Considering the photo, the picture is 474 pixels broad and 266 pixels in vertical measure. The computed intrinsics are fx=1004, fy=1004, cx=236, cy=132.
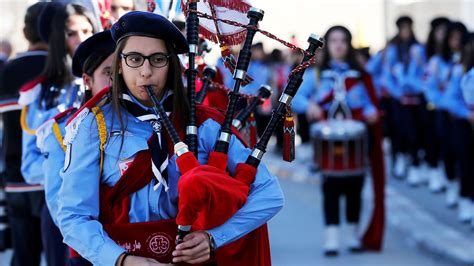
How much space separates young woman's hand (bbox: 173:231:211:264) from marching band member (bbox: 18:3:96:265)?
1992 millimetres

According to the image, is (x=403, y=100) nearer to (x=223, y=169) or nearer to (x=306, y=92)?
(x=306, y=92)

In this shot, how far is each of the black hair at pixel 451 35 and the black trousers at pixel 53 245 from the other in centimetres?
602

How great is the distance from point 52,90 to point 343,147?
3.87m

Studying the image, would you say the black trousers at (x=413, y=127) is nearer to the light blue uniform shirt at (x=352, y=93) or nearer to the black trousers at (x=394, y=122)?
the black trousers at (x=394, y=122)

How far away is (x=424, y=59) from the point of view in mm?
13062

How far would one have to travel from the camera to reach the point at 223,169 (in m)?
3.43

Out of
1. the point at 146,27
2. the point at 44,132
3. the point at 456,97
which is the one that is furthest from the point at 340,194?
the point at 146,27

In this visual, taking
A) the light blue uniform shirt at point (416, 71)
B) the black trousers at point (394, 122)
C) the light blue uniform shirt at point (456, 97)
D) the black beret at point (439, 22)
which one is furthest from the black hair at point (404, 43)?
the light blue uniform shirt at point (456, 97)

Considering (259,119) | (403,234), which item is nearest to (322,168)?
(403,234)

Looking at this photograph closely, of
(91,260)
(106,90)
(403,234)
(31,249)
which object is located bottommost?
(403,234)

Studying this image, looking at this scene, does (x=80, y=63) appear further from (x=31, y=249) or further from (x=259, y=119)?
(x=259, y=119)

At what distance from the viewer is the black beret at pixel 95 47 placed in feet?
13.6

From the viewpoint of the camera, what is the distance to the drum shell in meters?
8.80

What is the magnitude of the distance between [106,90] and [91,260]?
674 mm
